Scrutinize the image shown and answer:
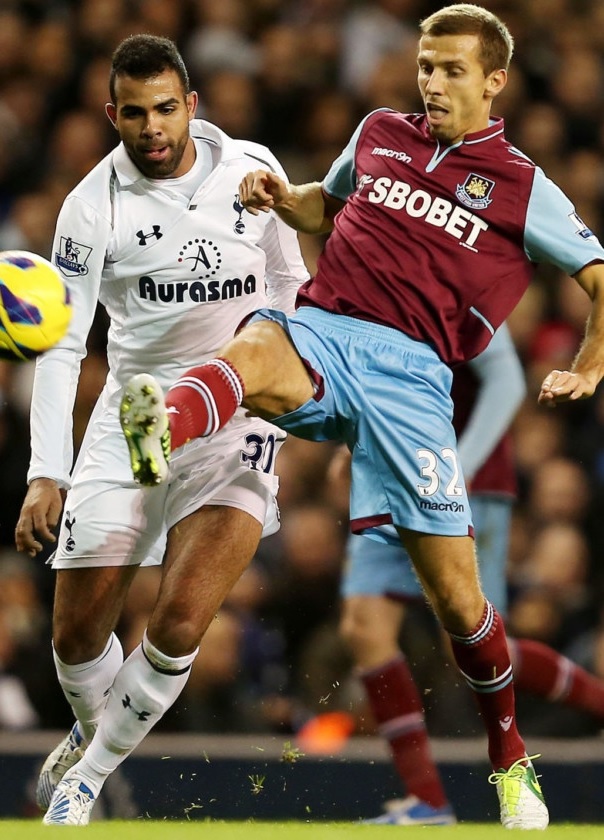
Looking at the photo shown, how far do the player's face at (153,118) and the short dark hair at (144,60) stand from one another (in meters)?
0.02

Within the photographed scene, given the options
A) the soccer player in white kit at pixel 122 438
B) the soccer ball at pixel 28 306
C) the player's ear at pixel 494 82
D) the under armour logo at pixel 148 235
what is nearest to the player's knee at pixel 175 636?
the soccer player in white kit at pixel 122 438

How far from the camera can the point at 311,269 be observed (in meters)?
8.72

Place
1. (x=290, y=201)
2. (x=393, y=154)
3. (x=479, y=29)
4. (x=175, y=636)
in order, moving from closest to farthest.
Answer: (x=175, y=636) → (x=479, y=29) → (x=393, y=154) → (x=290, y=201)

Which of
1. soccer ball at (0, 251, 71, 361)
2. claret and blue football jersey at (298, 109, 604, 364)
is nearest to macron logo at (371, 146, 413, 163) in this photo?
claret and blue football jersey at (298, 109, 604, 364)

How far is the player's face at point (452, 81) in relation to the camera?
16.1 ft

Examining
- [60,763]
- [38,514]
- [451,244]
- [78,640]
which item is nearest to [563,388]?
[451,244]

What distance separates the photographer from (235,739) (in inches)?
255

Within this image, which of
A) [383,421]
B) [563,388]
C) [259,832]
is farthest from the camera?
[383,421]

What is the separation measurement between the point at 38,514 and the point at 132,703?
636mm

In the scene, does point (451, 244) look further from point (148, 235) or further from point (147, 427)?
point (147, 427)

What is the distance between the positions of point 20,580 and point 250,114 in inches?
127

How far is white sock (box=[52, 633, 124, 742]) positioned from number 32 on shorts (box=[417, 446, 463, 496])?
1.22 m

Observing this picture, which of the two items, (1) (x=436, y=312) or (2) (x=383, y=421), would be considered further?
(1) (x=436, y=312)

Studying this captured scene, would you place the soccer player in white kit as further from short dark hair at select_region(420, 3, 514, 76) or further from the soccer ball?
short dark hair at select_region(420, 3, 514, 76)
